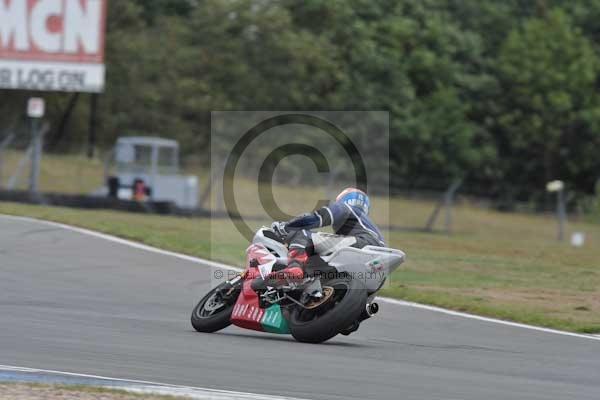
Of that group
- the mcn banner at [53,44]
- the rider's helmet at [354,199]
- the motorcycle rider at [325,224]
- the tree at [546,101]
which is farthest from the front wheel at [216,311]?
the tree at [546,101]

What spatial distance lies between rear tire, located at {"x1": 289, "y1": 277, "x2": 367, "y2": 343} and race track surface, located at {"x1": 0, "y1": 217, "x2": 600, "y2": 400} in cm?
13

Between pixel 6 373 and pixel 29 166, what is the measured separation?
1037 inches

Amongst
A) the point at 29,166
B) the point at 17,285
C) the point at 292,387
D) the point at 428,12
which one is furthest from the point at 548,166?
the point at 292,387

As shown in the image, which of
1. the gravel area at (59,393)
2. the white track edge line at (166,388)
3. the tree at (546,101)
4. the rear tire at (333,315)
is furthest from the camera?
the tree at (546,101)

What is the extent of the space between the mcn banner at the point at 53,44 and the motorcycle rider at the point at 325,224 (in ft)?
67.7

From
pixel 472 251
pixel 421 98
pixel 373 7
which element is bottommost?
pixel 472 251

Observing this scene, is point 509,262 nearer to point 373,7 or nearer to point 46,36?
point 46,36

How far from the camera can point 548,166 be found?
175 feet

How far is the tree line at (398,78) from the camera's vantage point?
1753 inches

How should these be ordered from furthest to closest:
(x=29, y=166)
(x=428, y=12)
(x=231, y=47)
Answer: (x=428, y=12) → (x=231, y=47) → (x=29, y=166)

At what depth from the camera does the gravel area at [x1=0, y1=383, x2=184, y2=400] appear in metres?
6.28

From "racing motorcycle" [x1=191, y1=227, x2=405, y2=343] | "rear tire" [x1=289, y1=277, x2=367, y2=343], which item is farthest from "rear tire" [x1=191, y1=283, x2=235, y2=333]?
"rear tire" [x1=289, y1=277, x2=367, y2=343]
